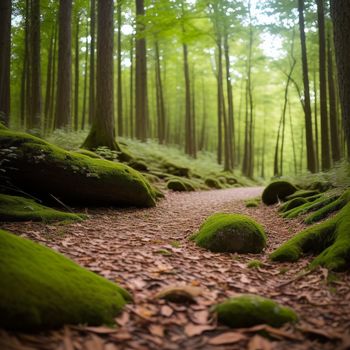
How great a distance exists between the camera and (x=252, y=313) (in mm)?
2600

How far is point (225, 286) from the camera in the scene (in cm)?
338

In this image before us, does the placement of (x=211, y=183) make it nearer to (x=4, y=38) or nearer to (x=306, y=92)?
(x=306, y=92)

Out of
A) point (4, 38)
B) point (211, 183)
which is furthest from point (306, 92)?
point (4, 38)

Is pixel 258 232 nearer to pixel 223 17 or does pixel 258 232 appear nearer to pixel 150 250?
pixel 150 250

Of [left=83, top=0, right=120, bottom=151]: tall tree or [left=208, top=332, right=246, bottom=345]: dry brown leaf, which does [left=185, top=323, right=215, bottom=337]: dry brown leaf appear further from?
[left=83, top=0, right=120, bottom=151]: tall tree

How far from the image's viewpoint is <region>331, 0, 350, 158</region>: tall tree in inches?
218

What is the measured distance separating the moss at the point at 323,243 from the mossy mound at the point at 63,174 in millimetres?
3987

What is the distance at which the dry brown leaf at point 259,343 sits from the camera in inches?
88.5

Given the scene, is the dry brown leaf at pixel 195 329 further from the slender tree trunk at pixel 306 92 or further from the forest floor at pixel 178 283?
the slender tree trunk at pixel 306 92

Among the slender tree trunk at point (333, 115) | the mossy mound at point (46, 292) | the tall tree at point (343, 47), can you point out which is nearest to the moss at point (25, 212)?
the mossy mound at point (46, 292)

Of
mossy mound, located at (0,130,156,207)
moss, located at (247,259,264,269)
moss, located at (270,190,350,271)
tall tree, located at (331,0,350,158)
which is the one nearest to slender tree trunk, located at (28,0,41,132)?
mossy mound, located at (0,130,156,207)

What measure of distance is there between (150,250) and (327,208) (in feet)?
12.4

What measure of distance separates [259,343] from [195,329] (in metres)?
0.52

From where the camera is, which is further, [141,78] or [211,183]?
[141,78]
